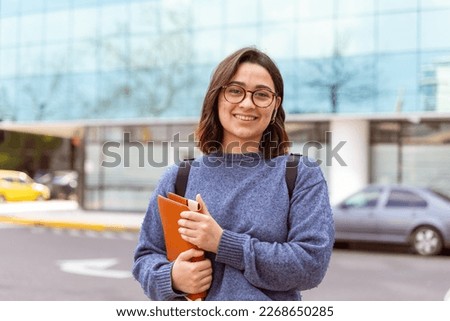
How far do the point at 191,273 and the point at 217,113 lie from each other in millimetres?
524

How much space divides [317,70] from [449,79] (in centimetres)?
353

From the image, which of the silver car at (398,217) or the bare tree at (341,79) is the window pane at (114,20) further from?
the silver car at (398,217)

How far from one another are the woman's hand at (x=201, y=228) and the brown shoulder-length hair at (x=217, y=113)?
0.31 meters

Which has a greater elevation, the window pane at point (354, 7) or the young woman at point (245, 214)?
the window pane at point (354, 7)

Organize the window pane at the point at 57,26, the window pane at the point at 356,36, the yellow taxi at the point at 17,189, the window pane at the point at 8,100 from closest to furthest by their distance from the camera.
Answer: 1. the window pane at the point at 356,36
2. the window pane at the point at 57,26
3. the window pane at the point at 8,100
4. the yellow taxi at the point at 17,189

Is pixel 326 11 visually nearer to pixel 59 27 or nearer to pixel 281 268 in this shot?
pixel 59 27

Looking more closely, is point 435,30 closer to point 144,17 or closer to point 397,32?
point 397,32

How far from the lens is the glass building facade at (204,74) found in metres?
15.8

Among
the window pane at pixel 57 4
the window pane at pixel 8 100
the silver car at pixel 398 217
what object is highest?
the window pane at pixel 57 4

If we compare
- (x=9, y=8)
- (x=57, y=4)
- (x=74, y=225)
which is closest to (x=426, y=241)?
(x=74, y=225)

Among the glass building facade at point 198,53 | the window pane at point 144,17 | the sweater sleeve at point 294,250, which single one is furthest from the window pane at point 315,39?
the sweater sleeve at point 294,250

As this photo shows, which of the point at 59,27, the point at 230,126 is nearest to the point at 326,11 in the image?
the point at 59,27

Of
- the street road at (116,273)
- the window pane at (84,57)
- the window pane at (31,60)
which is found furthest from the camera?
the window pane at (31,60)

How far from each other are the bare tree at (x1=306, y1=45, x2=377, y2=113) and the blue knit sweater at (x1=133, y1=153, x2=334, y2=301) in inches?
583
